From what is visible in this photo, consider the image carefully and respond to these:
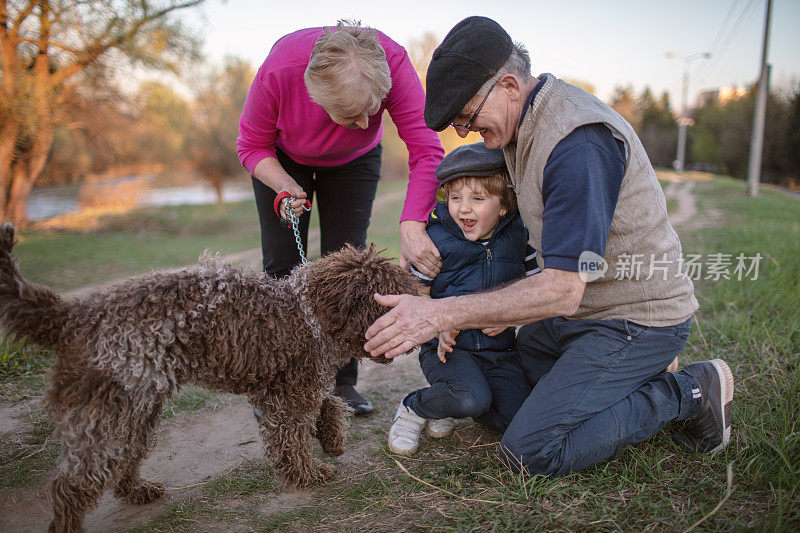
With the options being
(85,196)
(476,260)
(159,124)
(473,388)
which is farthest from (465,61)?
(85,196)

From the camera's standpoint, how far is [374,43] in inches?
126

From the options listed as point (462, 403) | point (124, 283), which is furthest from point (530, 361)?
point (124, 283)

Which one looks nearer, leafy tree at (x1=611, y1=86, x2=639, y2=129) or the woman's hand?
the woman's hand

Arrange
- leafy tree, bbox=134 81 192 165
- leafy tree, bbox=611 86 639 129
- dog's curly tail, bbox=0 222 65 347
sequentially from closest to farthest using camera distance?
dog's curly tail, bbox=0 222 65 347 → leafy tree, bbox=134 81 192 165 → leafy tree, bbox=611 86 639 129

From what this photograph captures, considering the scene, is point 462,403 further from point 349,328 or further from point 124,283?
point 124,283

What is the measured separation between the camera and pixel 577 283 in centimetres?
266

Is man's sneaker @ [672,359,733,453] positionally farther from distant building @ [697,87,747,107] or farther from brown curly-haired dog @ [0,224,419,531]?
distant building @ [697,87,747,107]

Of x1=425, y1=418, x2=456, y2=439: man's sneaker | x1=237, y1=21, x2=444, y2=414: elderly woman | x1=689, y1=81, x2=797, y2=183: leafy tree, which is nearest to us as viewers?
x1=237, y1=21, x2=444, y2=414: elderly woman

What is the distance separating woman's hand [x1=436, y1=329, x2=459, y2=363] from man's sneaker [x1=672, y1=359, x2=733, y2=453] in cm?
149

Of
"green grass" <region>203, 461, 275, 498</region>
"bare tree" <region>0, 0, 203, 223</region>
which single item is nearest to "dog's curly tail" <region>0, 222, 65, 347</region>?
"green grass" <region>203, 461, 275, 498</region>

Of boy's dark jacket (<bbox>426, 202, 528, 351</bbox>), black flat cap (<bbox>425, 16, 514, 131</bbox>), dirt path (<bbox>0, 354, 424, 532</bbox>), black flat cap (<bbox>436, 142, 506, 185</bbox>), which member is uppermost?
black flat cap (<bbox>425, 16, 514, 131</bbox>)

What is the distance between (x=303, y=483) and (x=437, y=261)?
65.6 inches

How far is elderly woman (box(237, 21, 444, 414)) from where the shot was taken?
312cm

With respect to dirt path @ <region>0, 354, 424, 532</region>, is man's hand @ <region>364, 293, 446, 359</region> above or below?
above
